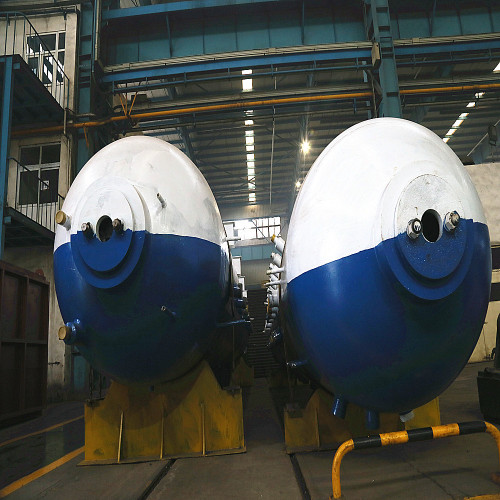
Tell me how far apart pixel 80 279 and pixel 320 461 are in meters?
1.99

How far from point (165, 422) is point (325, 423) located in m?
1.22

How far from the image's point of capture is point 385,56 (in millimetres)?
8625

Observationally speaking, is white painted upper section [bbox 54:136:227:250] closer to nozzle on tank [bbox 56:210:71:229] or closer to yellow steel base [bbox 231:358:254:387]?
nozzle on tank [bbox 56:210:71:229]

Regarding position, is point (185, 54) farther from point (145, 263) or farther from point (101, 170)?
point (145, 263)

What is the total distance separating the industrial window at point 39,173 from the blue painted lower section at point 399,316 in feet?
28.4

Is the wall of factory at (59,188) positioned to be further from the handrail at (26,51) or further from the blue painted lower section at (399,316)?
the blue painted lower section at (399,316)

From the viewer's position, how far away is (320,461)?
106 inches

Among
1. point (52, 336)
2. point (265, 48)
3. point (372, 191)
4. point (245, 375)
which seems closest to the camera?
point (372, 191)

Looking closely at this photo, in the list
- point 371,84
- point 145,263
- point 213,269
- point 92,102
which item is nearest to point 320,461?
point 213,269

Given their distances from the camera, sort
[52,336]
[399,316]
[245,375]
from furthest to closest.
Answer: [52,336] < [245,375] < [399,316]

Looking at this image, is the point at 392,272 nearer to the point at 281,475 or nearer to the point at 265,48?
the point at 281,475

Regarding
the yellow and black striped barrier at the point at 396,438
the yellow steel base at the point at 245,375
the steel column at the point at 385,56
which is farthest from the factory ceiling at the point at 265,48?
the yellow and black striped barrier at the point at 396,438

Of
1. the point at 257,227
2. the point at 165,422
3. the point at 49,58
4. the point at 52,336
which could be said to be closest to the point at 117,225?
the point at 165,422

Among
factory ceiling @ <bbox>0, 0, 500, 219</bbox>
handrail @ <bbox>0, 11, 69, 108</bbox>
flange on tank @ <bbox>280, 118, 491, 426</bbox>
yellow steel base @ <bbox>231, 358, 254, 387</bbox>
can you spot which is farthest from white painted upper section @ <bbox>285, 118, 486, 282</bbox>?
handrail @ <bbox>0, 11, 69, 108</bbox>
